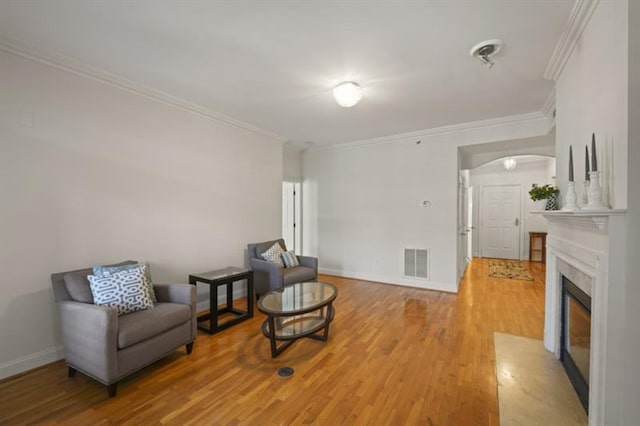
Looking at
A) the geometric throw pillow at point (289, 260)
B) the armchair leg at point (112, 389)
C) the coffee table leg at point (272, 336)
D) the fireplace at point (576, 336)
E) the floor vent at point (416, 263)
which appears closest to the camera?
the fireplace at point (576, 336)

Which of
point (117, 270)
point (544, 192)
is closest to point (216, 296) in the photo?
point (117, 270)

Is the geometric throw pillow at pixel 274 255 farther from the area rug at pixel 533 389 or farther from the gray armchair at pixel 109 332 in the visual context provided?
the area rug at pixel 533 389

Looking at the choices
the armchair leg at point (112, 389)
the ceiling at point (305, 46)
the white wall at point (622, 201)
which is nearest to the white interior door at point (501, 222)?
the ceiling at point (305, 46)

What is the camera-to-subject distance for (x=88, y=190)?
2699mm

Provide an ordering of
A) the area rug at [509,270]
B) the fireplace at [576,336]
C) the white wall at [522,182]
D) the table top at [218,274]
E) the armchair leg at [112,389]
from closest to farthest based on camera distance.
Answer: the fireplace at [576,336] < the armchair leg at [112,389] < the table top at [218,274] < the area rug at [509,270] < the white wall at [522,182]

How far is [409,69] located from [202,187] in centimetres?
288

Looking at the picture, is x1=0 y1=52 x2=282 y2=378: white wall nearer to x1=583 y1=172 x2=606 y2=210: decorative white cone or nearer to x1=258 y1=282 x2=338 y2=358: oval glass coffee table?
x1=258 y1=282 x2=338 y2=358: oval glass coffee table

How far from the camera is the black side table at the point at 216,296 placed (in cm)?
307

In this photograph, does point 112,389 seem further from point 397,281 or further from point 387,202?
point 387,202

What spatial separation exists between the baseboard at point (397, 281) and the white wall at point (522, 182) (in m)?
4.20

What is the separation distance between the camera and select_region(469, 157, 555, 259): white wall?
727cm

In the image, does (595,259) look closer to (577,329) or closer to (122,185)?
(577,329)

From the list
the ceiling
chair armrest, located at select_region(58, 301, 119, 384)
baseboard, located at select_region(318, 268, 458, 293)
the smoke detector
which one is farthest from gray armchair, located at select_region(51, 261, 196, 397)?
baseboard, located at select_region(318, 268, 458, 293)

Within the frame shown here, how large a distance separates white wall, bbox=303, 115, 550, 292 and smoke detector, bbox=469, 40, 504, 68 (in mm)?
2082
